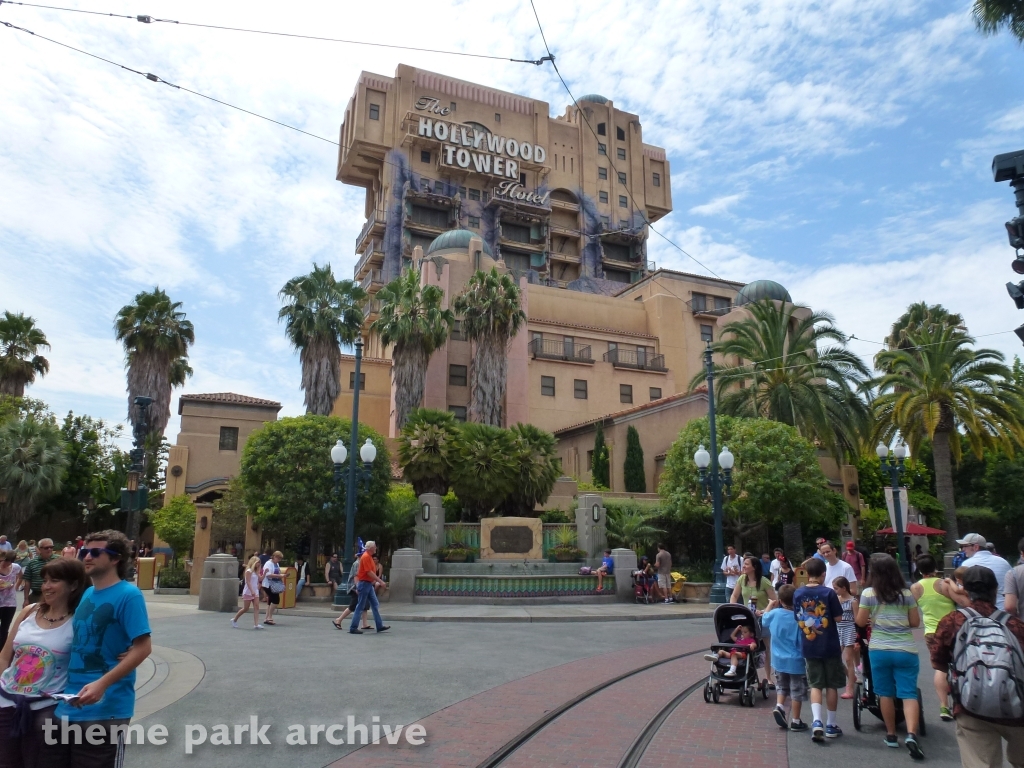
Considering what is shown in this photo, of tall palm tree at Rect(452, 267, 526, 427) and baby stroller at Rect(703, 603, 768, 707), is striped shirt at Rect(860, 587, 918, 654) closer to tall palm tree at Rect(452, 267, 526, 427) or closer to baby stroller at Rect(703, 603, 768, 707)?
baby stroller at Rect(703, 603, 768, 707)

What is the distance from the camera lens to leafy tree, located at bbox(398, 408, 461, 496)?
27609 millimetres

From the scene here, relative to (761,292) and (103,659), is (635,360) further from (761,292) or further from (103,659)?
(103,659)

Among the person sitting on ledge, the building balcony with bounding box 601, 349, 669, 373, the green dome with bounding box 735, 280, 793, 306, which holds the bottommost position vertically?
the person sitting on ledge

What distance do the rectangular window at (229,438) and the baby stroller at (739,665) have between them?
108 ft

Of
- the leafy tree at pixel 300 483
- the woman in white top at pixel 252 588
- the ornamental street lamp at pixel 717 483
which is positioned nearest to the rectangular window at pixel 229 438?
the leafy tree at pixel 300 483

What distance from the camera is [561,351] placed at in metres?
46.3

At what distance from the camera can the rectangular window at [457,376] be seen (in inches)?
1684

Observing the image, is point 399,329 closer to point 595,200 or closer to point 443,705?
point 443,705

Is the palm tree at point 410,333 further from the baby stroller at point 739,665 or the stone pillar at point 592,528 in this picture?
the baby stroller at point 739,665

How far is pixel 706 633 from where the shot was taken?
1589cm

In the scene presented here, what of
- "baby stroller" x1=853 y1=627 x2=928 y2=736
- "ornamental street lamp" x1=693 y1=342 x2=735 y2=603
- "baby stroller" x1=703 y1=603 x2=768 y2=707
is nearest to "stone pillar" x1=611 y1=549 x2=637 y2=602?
"ornamental street lamp" x1=693 y1=342 x2=735 y2=603

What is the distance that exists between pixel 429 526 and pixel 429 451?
2884mm

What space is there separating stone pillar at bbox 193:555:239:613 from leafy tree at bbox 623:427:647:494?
21756 mm

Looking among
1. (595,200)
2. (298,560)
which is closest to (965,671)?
(298,560)
